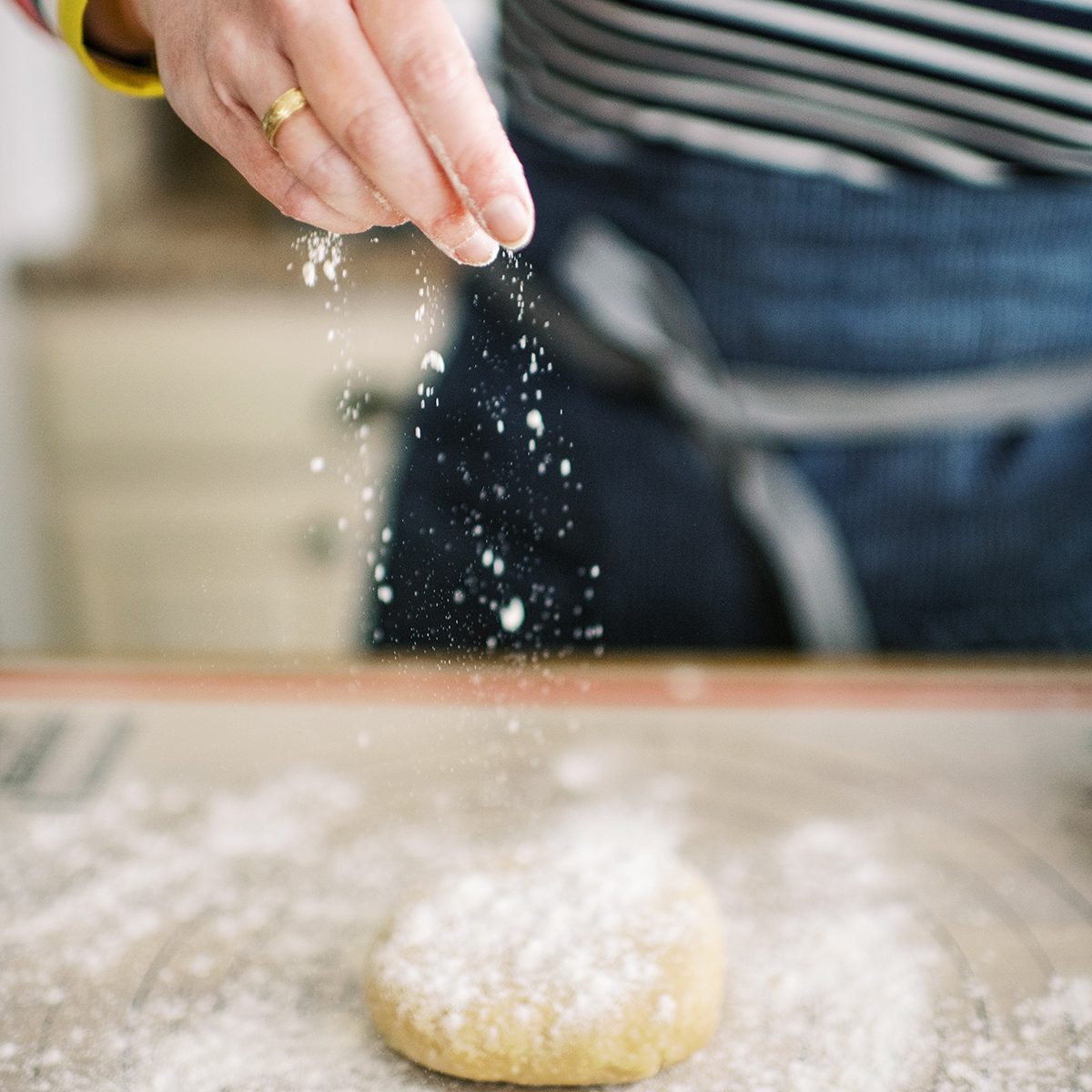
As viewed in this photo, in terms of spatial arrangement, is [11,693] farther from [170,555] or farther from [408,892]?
[170,555]

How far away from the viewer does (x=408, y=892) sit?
0.55m

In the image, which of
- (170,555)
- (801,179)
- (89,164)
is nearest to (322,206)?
(801,179)

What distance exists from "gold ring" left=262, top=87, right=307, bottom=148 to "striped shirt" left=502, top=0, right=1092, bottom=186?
15.1 inches

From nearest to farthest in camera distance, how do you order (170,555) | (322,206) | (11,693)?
(322,206) < (11,693) < (170,555)

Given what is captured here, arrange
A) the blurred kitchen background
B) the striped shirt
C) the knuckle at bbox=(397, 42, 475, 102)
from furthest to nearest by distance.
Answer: the blurred kitchen background, the striped shirt, the knuckle at bbox=(397, 42, 475, 102)

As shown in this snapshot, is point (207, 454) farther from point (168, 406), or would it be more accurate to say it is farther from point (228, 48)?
point (228, 48)

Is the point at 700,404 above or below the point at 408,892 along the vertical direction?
above

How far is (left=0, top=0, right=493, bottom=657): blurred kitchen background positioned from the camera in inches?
50.4

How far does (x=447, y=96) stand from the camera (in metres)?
0.37

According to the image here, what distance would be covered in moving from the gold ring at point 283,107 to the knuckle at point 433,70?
0.13ft

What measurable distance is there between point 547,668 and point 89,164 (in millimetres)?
1167

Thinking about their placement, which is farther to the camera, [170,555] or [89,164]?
[89,164]

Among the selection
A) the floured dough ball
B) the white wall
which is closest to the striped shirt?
the floured dough ball

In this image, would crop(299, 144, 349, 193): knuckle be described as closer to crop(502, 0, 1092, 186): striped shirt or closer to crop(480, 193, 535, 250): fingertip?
crop(480, 193, 535, 250): fingertip
